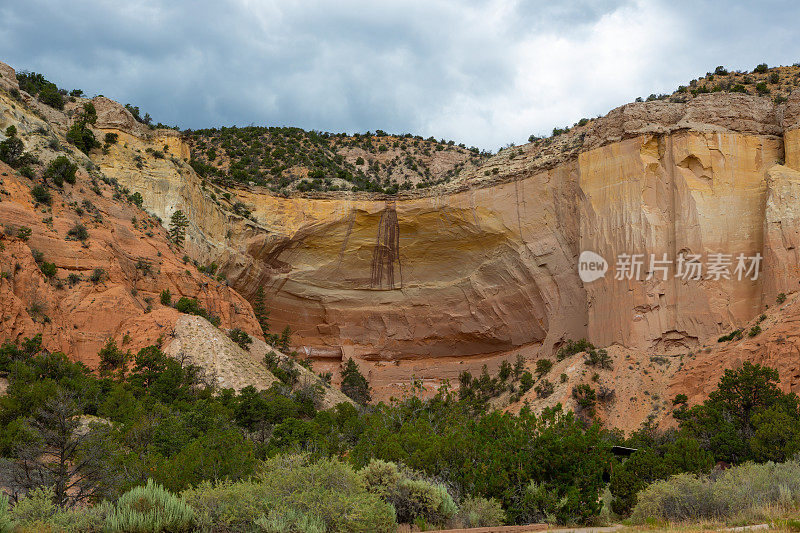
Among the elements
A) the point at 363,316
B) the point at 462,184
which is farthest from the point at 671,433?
the point at 363,316

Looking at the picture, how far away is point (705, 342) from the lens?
114ft

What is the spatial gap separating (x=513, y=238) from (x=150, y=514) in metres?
Result: 34.8

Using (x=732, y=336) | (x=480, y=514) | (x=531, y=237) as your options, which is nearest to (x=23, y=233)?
→ (x=480, y=514)

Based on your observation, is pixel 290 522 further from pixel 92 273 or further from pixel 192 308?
pixel 192 308

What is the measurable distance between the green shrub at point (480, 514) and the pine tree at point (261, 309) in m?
31.8

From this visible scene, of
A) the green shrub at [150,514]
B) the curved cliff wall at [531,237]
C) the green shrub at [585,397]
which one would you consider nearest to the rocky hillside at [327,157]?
the curved cliff wall at [531,237]

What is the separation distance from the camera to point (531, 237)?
44125 mm

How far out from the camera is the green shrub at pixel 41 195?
35.1 m

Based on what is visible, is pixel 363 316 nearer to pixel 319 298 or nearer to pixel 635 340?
pixel 319 298

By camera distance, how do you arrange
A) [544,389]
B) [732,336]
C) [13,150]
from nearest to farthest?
[732,336] < [544,389] < [13,150]

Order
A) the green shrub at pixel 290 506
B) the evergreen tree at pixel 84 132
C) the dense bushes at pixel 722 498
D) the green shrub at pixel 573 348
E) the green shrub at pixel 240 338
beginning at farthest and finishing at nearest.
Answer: the evergreen tree at pixel 84 132 → the green shrub at pixel 240 338 → the green shrub at pixel 573 348 → the dense bushes at pixel 722 498 → the green shrub at pixel 290 506

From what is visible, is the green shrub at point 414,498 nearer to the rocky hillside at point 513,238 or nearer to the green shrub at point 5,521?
the green shrub at point 5,521

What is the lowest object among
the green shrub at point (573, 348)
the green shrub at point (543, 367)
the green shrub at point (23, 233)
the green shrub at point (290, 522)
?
the green shrub at point (290, 522)

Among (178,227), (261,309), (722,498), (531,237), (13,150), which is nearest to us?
(722,498)
